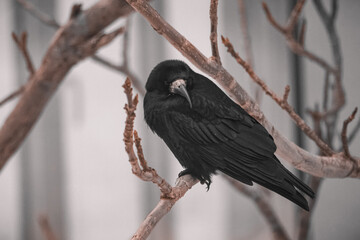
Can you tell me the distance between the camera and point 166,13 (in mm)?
1601

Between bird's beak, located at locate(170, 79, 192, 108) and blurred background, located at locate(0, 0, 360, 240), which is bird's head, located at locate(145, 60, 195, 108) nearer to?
bird's beak, located at locate(170, 79, 192, 108)

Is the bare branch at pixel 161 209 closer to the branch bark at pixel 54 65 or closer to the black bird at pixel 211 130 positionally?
the black bird at pixel 211 130

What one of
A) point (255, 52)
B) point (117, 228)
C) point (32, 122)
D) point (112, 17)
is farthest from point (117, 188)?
point (112, 17)

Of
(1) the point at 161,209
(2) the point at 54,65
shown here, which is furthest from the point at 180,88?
(2) the point at 54,65

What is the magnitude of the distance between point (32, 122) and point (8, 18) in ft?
4.15

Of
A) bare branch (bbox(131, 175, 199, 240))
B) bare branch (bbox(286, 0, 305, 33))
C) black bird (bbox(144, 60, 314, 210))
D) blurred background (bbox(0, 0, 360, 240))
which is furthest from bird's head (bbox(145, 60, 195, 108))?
blurred background (bbox(0, 0, 360, 240))

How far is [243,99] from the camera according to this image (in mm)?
498

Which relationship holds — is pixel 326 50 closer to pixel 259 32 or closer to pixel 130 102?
pixel 259 32

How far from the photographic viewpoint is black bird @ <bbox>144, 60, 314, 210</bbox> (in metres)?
0.47

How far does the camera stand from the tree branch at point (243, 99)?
45 cm

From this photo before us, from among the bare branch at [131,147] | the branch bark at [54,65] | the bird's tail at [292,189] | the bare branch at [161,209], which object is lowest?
the bird's tail at [292,189]

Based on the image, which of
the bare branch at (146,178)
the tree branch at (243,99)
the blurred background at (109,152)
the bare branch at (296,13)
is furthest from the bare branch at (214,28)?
the blurred background at (109,152)

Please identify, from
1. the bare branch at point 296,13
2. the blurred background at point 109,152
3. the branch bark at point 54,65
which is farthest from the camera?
the blurred background at point 109,152

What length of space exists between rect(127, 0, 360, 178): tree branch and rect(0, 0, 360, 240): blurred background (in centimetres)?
58
